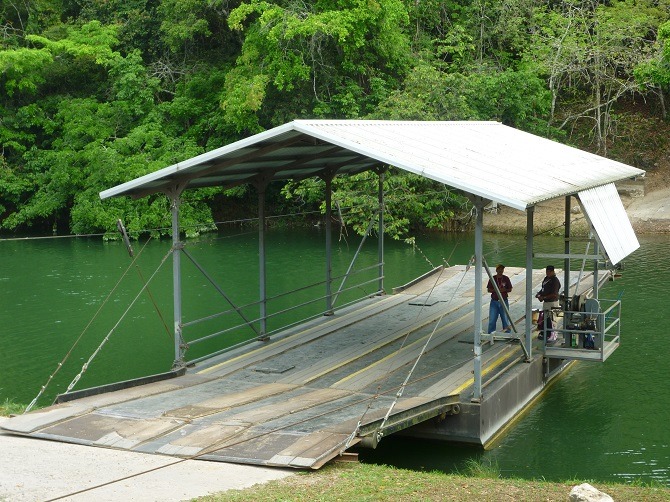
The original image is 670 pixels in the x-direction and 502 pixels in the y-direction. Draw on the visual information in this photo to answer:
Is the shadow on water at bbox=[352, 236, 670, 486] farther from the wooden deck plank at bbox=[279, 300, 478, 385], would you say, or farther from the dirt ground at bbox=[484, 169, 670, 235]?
the dirt ground at bbox=[484, 169, 670, 235]

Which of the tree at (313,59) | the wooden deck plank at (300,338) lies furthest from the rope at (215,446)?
the tree at (313,59)

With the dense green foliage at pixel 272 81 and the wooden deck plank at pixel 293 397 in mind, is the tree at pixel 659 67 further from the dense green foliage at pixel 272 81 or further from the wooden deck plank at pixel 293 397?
the wooden deck plank at pixel 293 397

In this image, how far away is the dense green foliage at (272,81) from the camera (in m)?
36.4

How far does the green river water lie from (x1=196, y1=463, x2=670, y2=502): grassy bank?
2.31 m

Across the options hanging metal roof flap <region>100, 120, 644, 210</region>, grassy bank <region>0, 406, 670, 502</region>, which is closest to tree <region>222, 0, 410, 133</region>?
hanging metal roof flap <region>100, 120, 644, 210</region>

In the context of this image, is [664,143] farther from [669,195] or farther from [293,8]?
[293,8]

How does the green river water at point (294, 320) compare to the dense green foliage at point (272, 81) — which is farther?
Answer: the dense green foliage at point (272, 81)

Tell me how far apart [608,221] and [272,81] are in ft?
76.3

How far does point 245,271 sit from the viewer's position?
30609 millimetres

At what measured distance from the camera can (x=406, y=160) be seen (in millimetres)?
12555

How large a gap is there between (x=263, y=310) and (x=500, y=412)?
5.54 metres

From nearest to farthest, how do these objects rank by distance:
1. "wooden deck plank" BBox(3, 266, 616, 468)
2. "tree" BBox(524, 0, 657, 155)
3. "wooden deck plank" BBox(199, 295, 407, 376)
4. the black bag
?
"wooden deck plank" BBox(3, 266, 616, 468) → "wooden deck plank" BBox(199, 295, 407, 376) → the black bag → "tree" BBox(524, 0, 657, 155)

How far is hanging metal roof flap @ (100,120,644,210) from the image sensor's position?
1262cm

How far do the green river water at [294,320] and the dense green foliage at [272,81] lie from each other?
8.31ft
